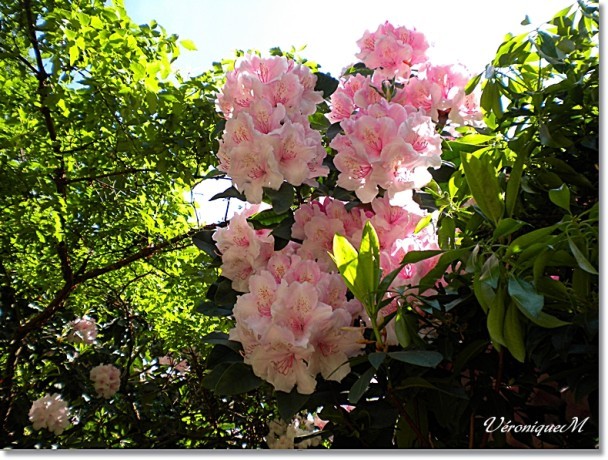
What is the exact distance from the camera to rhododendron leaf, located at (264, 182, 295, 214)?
697mm

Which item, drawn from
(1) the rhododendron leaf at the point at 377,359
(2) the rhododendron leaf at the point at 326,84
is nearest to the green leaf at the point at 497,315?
(1) the rhododendron leaf at the point at 377,359

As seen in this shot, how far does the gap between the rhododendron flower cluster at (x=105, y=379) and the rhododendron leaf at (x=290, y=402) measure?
149 centimetres

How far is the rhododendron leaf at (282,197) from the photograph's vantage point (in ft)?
2.29

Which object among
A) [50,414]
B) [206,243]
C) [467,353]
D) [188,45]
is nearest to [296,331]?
[467,353]

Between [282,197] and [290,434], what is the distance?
Result: 0.68m

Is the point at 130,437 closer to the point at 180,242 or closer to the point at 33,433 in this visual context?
the point at 33,433

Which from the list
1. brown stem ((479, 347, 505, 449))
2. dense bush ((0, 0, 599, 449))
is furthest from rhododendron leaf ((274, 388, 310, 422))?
brown stem ((479, 347, 505, 449))

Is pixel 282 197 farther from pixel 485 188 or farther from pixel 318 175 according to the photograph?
pixel 485 188

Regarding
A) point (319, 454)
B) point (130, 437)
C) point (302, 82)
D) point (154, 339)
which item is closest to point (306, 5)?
point (302, 82)

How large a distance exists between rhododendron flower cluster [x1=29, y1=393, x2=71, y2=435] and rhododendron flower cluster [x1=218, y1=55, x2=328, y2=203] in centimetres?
143

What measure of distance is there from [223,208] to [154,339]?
1.13 m

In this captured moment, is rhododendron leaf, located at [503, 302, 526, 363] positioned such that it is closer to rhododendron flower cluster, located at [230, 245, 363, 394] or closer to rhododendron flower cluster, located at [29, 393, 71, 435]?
rhododendron flower cluster, located at [230, 245, 363, 394]

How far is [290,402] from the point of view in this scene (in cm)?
61

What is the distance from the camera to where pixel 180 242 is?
192 cm
